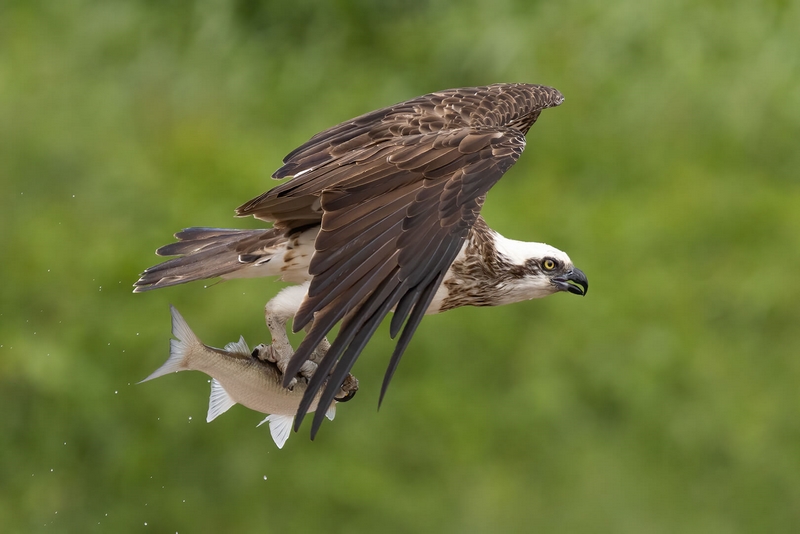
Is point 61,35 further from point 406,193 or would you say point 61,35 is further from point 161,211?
point 406,193

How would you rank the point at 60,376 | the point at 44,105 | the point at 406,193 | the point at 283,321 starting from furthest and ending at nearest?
the point at 44,105 < the point at 60,376 < the point at 283,321 < the point at 406,193

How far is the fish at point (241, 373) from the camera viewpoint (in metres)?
7.13

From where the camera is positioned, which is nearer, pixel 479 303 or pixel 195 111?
pixel 479 303

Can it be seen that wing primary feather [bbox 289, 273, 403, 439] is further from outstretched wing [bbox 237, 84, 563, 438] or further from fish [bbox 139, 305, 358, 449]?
fish [bbox 139, 305, 358, 449]

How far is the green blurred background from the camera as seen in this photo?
13.6 metres

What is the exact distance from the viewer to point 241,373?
288 inches

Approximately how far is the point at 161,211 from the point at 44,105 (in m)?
1.74

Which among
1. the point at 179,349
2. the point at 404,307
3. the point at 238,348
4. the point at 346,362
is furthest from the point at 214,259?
the point at 346,362

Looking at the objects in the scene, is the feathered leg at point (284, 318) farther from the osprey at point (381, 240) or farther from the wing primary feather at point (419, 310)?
the wing primary feather at point (419, 310)

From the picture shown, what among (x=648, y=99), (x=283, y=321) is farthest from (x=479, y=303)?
(x=648, y=99)

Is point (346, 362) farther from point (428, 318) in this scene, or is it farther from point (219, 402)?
point (428, 318)

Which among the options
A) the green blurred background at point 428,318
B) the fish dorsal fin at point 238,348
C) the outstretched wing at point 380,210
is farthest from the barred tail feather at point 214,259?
the green blurred background at point 428,318

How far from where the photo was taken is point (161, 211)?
14133 mm

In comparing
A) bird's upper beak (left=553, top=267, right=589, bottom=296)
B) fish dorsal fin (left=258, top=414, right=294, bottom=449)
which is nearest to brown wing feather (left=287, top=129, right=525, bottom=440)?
fish dorsal fin (left=258, top=414, right=294, bottom=449)
